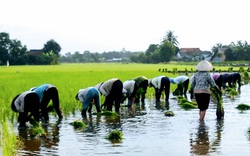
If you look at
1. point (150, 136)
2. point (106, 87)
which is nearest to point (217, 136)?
point (150, 136)

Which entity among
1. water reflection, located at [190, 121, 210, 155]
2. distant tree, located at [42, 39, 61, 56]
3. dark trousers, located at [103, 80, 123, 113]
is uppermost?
distant tree, located at [42, 39, 61, 56]

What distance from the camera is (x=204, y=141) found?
881 centimetres

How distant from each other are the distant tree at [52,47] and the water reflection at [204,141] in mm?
84623

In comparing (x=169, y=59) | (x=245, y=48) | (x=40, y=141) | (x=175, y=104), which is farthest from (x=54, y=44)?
(x=40, y=141)

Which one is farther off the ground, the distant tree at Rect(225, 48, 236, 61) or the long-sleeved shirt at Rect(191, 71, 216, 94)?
the distant tree at Rect(225, 48, 236, 61)

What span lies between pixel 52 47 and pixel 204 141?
86.7 m

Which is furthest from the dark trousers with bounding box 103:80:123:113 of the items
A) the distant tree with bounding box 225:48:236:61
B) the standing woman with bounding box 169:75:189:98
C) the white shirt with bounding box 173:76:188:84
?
the distant tree with bounding box 225:48:236:61

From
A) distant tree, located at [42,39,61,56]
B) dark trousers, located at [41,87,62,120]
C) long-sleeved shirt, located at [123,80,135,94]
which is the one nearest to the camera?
dark trousers, located at [41,87,62,120]

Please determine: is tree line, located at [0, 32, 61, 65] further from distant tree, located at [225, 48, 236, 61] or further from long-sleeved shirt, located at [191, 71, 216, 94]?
long-sleeved shirt, located at [191, 71, 216, 94]

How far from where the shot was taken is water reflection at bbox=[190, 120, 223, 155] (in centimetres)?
795

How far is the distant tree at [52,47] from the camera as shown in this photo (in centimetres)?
9375

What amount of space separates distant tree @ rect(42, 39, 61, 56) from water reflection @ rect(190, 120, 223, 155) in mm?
84623

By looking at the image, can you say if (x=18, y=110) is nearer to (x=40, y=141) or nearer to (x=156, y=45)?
(x=40, y=141)

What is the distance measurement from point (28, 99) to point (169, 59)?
9049 centimetres
